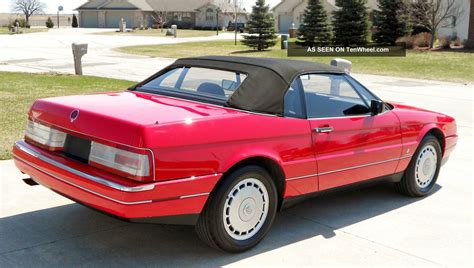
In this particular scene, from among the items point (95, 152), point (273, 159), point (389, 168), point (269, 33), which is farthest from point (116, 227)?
point (269, 33)

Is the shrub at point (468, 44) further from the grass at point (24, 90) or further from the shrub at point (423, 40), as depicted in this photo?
the grass at point (24, 90)

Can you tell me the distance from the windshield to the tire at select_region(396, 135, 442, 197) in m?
2.07

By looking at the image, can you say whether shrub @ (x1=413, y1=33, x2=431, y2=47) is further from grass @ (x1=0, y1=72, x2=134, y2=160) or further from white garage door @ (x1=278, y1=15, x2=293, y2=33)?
white garage door @ (x1=278, y1=15, x2=293, y2=33)

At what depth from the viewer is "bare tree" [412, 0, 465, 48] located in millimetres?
35312

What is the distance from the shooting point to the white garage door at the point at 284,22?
7600 cm

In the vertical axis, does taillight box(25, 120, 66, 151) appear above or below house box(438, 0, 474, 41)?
below

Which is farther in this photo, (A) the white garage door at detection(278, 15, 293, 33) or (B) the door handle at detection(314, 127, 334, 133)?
(A) the white garage door at detection(278, 15, 293, 33)

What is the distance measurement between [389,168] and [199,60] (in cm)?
204

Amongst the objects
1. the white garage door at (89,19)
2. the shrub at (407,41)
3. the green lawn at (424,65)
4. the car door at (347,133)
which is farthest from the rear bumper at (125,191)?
the white garage door at (89,19)

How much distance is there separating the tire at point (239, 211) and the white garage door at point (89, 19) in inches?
3713

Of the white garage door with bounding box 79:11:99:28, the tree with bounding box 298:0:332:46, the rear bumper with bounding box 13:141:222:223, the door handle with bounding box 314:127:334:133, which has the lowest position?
the rear bumper with bounding box 13:141:222:223

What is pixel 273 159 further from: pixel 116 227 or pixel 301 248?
pixel 116 227

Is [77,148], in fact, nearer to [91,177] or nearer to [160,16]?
[91,177]

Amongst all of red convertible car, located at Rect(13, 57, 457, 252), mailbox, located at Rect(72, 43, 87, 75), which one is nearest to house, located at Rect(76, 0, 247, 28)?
mailbox, located at Rect(72, 43, 87, 75)
